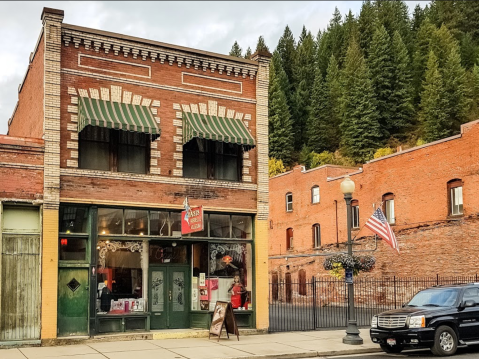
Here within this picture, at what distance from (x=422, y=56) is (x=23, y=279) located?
7937 cm

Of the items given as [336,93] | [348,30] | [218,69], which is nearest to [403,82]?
[336,93]

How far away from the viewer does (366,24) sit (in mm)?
100000

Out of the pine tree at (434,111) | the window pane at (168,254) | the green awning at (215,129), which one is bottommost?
the window pane at (168,254)

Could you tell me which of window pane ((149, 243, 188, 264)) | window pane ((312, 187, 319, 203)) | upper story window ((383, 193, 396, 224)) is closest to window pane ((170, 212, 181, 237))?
window pane ((149, 243, 188, 264))

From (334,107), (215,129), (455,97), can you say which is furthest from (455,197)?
(334,107)

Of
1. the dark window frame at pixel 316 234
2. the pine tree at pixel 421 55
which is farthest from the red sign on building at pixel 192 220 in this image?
the pine tree at pixel 421 55

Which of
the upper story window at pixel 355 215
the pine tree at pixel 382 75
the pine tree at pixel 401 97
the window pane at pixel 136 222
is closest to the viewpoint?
the window pane at pixel 136 222

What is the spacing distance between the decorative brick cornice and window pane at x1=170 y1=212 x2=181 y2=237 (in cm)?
495

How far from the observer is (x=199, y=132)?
18.9 meters

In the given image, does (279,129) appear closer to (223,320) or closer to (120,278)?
(120,278)

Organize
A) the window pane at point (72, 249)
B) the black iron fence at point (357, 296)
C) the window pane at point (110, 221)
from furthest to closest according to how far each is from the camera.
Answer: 1. the black iron fence at point (357, 296)
2. the window pane at point (110, 221)
3. the window pane at point (72, 249)

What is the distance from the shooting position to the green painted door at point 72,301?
55.7ft

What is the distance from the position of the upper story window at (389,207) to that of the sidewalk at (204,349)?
61.1ft

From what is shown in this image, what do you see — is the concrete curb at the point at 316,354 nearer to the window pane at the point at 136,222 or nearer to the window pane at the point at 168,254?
the window pane at the point at 168,254
